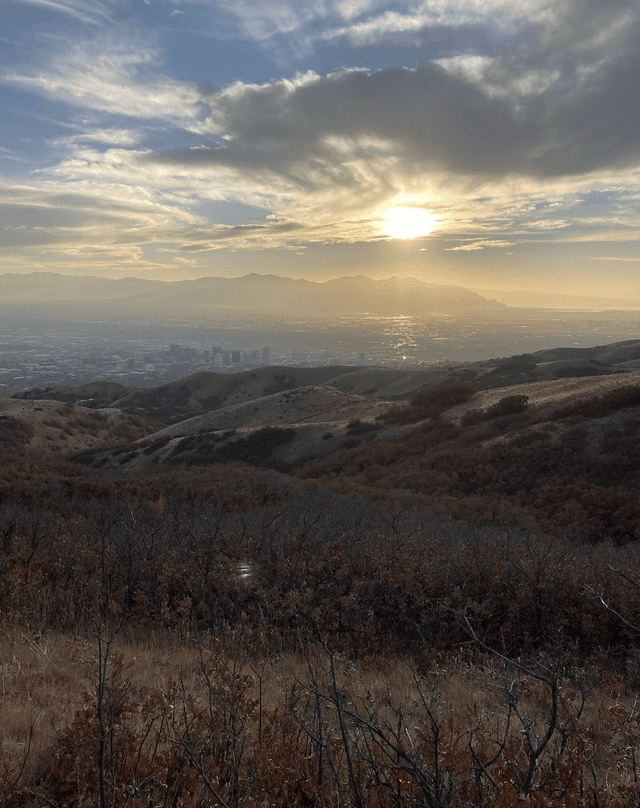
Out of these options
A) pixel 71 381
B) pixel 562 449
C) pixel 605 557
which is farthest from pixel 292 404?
pixel 71 381

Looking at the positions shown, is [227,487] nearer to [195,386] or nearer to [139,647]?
[139,647]

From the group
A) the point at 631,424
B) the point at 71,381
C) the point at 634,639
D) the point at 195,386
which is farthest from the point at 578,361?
the point at 71,381

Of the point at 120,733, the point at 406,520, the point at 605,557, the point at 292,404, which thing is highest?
the point at 120,733

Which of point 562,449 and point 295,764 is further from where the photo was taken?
point 562,449

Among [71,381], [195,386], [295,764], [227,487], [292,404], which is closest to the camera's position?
[295,764]

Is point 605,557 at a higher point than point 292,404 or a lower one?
higher

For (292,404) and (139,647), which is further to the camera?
(292,404)

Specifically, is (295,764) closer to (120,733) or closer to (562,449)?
(120,733)

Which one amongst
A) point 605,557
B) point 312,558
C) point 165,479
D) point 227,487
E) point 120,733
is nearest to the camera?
point 120,733

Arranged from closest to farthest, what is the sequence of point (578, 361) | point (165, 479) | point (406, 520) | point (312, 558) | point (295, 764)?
1. point (295, 764)
2. point (312, 558)
3. point (406, 520)
4. point (165, 479)
5. point (578, 361)
